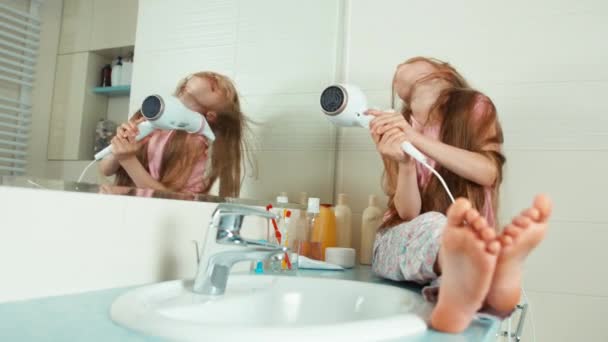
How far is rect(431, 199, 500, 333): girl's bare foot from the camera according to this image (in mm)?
681

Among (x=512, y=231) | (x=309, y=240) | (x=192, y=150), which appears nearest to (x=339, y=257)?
(x=309, y=240)

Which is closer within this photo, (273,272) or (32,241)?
(32,241)

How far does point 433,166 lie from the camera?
165 cm

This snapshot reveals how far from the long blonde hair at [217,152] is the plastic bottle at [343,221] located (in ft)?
1.47

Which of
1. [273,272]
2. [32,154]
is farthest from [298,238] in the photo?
[32,154]

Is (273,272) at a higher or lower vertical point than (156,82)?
lower

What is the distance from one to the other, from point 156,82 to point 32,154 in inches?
13.8

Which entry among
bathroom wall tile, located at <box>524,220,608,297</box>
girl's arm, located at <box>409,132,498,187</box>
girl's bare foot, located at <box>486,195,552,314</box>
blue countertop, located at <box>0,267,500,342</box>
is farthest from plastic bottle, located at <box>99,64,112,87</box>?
bathroom wall tile, located at <box>524,220,608,297</box>

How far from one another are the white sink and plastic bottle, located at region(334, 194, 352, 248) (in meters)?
0.65

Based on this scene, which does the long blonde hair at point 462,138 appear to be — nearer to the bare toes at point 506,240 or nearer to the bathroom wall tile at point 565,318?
the bathroom wall tile at point 565,318

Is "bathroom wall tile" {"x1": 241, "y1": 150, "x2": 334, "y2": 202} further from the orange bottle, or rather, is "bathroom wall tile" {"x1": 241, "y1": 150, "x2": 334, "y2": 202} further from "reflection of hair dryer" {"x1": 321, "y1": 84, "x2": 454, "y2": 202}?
"reflection of hair dryer" {"x1": 321, "y1": 84, "x2": 454, "y2": 202}

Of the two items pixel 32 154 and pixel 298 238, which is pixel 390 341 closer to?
pixel 32 154

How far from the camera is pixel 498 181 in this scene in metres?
1.62

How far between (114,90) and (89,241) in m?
0.30
